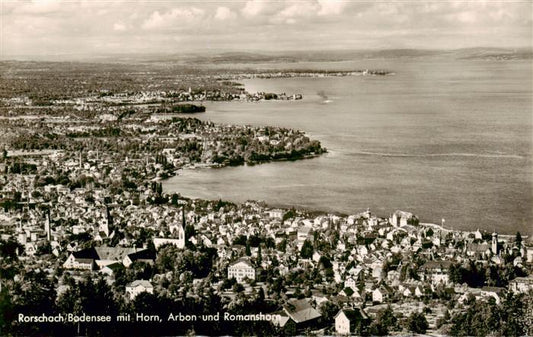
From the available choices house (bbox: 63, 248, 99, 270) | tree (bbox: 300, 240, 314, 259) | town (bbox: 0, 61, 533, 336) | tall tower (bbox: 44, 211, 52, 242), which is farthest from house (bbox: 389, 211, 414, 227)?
tall tower (bbox: 44, 211, 52, 242)

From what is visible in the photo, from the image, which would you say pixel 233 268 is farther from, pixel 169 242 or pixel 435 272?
pixel 435 272

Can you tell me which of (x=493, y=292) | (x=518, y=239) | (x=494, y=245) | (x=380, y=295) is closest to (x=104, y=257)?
(x=380, y=295)

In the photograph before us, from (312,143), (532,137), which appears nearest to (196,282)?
(312,143)

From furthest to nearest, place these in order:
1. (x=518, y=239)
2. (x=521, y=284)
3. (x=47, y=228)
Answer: (x=47, y=228) < (x=518, y=239) < (x=521, y=284)

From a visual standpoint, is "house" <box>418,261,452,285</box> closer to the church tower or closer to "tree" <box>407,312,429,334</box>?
the church tower

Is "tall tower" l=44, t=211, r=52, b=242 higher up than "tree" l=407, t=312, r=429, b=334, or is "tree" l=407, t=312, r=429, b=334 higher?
"tall tower" l=44, t=211, r=52, b=242

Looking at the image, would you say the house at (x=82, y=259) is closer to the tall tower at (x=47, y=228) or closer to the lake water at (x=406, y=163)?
the tall tower at (x=47, y=228)
